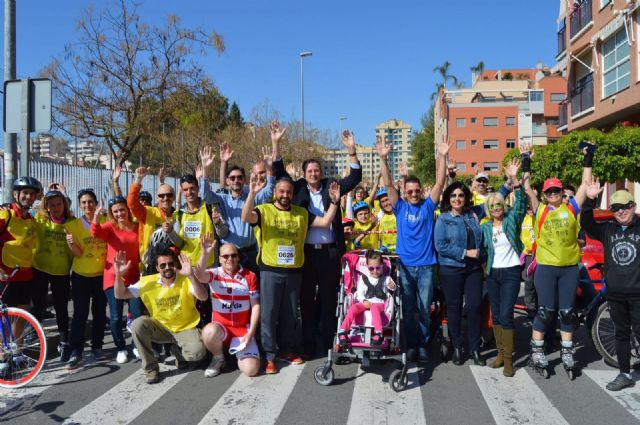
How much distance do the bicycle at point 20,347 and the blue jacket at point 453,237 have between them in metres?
4.24

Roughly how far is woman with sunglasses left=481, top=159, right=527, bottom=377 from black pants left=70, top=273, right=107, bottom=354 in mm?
4550

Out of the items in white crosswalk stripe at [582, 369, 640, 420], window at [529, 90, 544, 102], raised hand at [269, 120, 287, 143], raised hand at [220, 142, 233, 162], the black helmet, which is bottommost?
white crosswalk stripe at [582, 369, 640, 420]

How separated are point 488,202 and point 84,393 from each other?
4.68 metres

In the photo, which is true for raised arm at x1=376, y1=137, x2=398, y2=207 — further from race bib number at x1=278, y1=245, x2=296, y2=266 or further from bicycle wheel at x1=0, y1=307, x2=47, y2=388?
bicycle wheel at x1=0, y1=307, x2=47, y2=388

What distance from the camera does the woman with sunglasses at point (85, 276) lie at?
20.2 feet

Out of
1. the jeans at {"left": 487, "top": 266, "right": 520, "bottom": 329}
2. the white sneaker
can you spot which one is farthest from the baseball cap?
the white sneaker

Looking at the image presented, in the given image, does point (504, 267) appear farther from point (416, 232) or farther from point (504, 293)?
point (416, 232)

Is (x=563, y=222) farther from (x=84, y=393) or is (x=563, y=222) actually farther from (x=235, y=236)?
(x=84, y=393)

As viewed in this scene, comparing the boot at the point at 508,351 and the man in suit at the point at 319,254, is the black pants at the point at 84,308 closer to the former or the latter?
the man in suit at the point at 319,254

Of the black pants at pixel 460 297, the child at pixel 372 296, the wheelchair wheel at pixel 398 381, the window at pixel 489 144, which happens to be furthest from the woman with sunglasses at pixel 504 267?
the window at pixel 489 144

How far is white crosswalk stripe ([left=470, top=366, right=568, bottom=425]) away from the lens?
178 inches

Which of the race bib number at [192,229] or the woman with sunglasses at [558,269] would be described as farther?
the race bib number at [192,229]

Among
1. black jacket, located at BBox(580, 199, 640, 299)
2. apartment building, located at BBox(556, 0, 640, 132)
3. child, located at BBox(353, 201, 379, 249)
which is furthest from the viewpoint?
apartment building, located at BBox(556, 0, 640, 132)

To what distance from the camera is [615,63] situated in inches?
826
